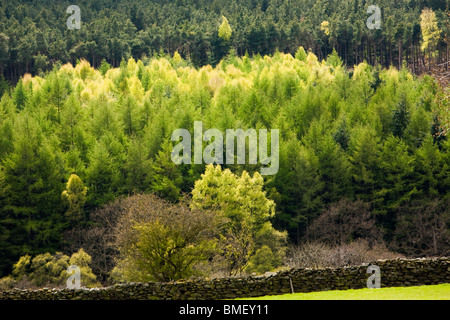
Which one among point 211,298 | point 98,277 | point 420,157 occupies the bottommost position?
point 98,277

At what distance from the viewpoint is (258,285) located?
2200 centimetres

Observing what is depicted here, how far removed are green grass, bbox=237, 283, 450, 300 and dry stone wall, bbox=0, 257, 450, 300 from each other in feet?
1.59

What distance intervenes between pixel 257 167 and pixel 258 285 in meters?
34.8

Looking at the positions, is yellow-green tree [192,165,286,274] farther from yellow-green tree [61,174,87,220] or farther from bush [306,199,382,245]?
yellow-green tree [61,174,87,220]

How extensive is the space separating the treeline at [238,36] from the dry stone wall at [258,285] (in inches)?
3076

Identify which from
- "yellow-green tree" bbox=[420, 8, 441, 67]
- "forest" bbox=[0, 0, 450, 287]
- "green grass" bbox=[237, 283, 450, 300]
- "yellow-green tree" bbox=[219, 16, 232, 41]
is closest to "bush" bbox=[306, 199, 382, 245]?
"forest" bbox=[0, 0, 450, 287]

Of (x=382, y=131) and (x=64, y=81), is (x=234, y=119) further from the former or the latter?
(x=64, y=81)

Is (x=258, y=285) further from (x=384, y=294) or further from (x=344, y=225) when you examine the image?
(x=344, y=225)

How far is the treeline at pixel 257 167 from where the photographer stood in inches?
2063

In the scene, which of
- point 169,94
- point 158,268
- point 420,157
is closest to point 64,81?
point 169,94

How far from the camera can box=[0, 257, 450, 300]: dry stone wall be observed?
849 inches

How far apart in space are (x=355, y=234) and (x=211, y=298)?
33.2 meters

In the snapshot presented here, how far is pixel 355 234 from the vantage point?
173ft

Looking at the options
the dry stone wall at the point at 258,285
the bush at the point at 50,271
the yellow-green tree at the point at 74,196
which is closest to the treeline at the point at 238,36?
the yellow-green tree at the point at 74,196
